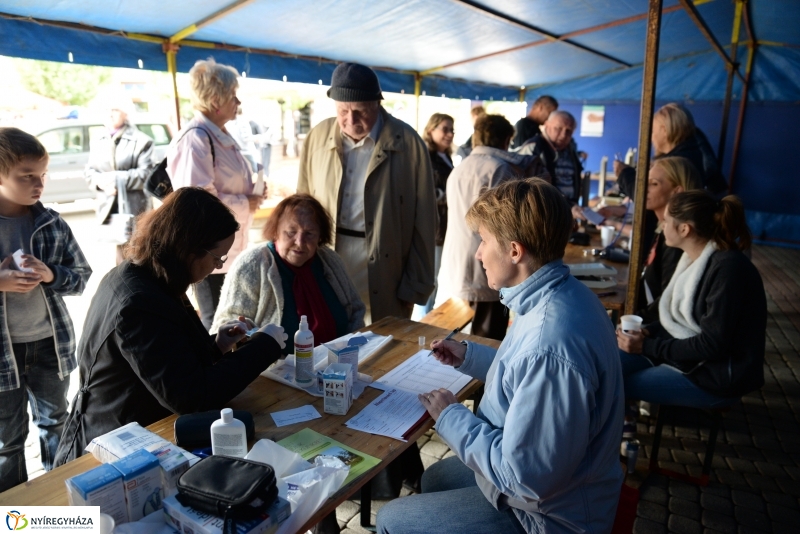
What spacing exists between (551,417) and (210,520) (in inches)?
30.8

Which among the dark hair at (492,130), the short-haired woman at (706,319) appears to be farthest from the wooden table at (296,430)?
the dark hair at (492,130)

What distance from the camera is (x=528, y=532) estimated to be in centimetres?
144

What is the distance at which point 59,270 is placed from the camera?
2.35 m

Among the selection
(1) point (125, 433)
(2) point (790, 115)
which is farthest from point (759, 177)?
(1) point (125, 433)

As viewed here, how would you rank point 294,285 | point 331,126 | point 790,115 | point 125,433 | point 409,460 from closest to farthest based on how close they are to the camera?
1. point 125,433
2. point 294,285
3. point 409,460
4. point 331,126
5. point 790,115

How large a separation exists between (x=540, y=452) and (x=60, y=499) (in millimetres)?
1173

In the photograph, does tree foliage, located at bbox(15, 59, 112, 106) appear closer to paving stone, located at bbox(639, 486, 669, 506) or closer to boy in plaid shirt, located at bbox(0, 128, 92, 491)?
boy in plaid shirt, located at bbox(0, 128, 92, 491)

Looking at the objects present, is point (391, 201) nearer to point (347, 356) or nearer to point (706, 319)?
point (347, 356)

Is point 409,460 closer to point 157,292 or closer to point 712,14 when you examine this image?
point 157,292

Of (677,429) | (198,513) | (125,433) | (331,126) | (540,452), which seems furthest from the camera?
(677,429)

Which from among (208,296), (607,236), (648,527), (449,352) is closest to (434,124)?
(607,236)

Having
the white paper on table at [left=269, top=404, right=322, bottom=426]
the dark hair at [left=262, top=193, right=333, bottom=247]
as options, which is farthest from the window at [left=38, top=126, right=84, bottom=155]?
the white paper on table at [left=269, top=404, right=322, bottom=426]

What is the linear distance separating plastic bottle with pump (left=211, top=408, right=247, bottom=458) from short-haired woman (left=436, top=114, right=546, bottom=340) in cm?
235

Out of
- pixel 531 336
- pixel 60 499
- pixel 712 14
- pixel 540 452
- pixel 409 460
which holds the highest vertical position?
pixel 712 14
